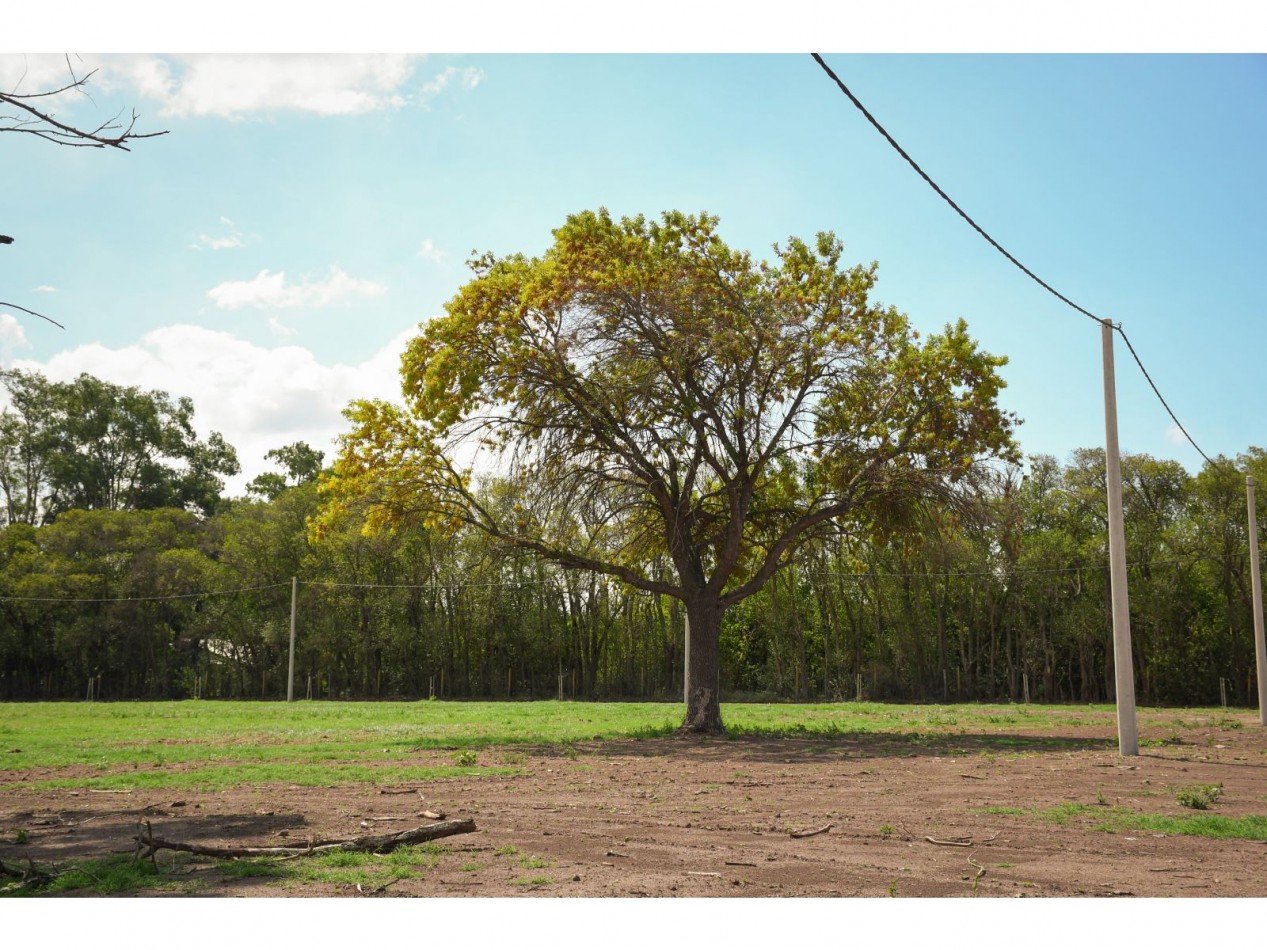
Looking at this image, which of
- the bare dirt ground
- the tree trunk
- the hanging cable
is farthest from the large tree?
the hanging cable

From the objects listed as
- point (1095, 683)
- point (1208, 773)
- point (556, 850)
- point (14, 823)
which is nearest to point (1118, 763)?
point (1208, 773)

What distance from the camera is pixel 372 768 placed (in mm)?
12828

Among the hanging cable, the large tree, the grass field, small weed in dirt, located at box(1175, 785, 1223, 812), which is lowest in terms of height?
the grass field

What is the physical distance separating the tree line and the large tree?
65.2 ft

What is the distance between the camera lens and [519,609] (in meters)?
49.0

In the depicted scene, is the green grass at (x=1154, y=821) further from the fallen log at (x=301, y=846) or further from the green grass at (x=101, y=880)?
the green grass at (x=101, y=880)

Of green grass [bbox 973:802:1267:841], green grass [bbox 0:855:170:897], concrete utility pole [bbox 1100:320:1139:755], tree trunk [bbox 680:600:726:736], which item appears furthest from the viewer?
tree trunk [bbox 680:600:726:736]

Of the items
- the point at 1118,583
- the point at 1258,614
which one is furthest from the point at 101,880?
the point at 1258,614

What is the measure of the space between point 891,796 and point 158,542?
162 feet

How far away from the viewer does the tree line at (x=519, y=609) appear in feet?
131

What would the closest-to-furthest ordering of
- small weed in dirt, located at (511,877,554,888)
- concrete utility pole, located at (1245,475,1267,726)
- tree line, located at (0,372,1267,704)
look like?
1. small weed in dirt, located at (511,877,554,888)
2. concrete utility pole, located at (1245,475,1267,726)
3. tree line, located at (0,372,1267,704)

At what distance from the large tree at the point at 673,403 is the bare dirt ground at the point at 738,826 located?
18.6ft

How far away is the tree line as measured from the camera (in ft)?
131

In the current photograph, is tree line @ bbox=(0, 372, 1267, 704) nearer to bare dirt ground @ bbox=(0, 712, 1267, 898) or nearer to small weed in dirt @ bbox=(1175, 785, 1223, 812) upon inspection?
bare dirt ground @ bbox=(0, 712, 1267, 898)
